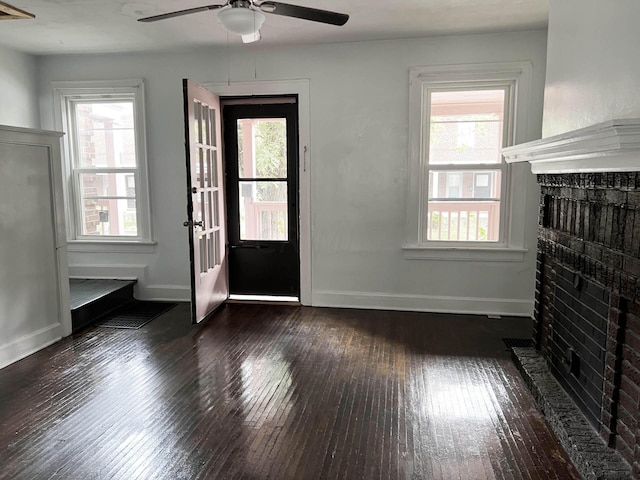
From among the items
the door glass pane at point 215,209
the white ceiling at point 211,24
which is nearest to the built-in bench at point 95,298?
the door glass pane at point 215,209

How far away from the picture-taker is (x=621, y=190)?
1997 millimetres

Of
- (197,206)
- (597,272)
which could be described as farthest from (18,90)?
(597,272)

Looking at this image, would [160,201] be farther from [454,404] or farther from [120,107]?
[454,404]

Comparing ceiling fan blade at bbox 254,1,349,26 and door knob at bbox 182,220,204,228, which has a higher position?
ceiling fan blade at bbox 254,1,349,26

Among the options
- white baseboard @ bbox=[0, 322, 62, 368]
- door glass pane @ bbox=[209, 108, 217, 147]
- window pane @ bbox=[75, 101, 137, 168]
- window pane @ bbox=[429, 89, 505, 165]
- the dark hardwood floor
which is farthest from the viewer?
window pane @ bbox=[75, 101, 137, 168]

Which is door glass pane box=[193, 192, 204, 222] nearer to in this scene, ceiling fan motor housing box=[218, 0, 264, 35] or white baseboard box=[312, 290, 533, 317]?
white baseboard box=[312, 290, 533, 317]

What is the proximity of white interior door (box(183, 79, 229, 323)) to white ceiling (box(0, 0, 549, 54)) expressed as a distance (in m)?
0.56

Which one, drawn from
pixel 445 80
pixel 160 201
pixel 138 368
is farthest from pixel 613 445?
pixel 160 201

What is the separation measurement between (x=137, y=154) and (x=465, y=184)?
132 inches

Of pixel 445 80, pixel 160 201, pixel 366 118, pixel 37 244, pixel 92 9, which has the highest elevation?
pixel 92 9

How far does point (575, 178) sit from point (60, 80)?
4921 mm

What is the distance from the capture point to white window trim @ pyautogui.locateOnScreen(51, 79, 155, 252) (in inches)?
183

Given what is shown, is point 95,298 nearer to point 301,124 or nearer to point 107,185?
point 107,185

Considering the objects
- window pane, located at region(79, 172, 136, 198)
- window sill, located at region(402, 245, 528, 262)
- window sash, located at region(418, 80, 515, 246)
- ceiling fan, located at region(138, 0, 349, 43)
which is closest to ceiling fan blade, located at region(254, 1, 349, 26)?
ceiling fan, located at region(138, 0, 349, 43)
